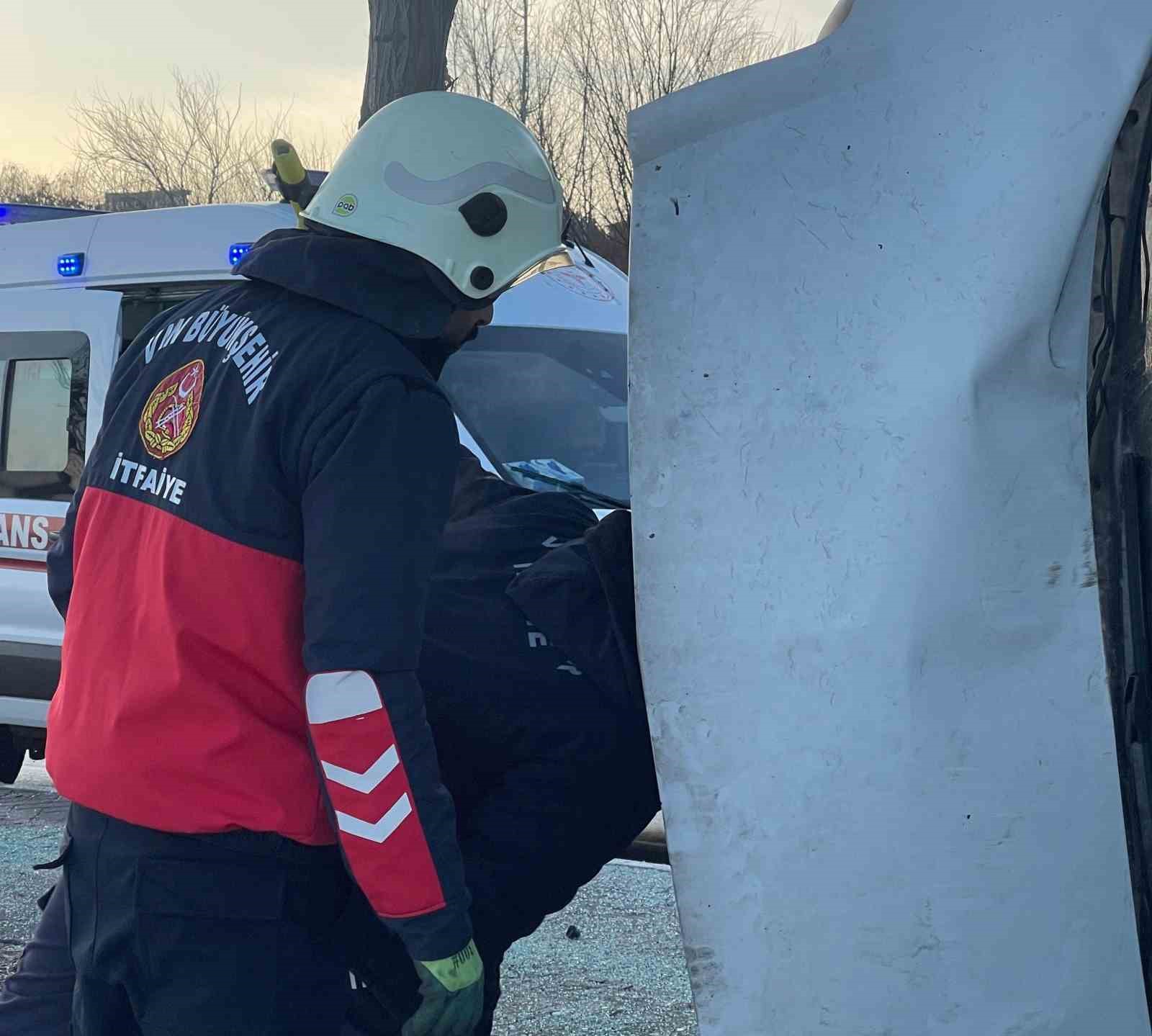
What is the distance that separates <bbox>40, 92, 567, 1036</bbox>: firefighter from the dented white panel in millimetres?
464

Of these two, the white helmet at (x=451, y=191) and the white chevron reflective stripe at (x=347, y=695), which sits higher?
the white helmet at (x=451, y=191)

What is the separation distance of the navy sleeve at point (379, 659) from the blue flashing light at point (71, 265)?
12.7 ft

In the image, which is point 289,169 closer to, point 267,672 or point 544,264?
point 544,264

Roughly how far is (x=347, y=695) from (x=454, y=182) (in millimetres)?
887

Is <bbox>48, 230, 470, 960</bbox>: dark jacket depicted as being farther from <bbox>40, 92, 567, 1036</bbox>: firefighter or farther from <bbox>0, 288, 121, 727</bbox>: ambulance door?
<bbox>0, 288, 121, 727</bbox>: ambulance door

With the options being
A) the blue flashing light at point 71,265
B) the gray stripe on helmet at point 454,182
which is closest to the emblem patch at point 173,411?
the gray stripe on helmet at point 454,182

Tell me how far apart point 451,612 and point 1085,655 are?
1123mm

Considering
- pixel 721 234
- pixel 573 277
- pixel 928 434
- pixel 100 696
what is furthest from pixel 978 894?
pixel 573 277

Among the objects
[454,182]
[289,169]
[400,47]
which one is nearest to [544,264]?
[454,182]

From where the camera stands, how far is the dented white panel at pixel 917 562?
1549 mm

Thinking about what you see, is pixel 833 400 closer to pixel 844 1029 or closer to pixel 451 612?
pixel 844 1029

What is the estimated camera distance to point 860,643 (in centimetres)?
156

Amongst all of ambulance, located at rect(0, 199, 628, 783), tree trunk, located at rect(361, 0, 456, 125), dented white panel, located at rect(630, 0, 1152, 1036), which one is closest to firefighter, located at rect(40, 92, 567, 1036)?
dented white panel, located at rect(630, 0, 1152, 1036)

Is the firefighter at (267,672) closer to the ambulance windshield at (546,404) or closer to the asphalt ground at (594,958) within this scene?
the asphalt ground at (594,958)
